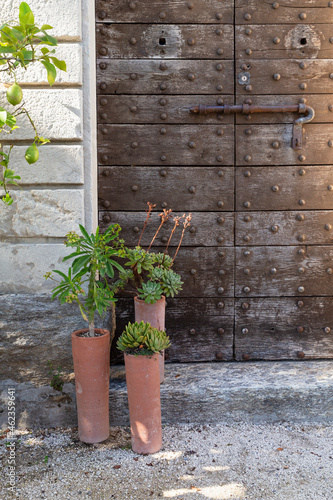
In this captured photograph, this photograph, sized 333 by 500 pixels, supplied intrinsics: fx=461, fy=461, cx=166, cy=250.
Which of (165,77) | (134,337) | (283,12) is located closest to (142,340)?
(134,337)

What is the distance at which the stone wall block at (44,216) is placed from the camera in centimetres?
234

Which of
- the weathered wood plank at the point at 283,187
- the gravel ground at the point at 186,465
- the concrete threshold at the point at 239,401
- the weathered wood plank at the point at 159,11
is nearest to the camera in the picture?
the gravel ground at the point at 186,465

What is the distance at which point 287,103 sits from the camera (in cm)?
263

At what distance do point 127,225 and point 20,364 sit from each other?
94cm

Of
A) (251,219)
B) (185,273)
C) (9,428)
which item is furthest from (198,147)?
(9,428)

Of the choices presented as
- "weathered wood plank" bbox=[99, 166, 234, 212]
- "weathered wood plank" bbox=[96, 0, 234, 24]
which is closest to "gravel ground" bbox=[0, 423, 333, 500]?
"weathered wood plank" bbox=[99, 166, 234, 212]

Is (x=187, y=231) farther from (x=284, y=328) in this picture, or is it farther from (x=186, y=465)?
(x=186, y=465)

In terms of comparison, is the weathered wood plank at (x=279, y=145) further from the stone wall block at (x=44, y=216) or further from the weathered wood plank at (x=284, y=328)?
the stone wall block at (x=44, y=216)

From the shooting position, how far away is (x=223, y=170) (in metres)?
2.66

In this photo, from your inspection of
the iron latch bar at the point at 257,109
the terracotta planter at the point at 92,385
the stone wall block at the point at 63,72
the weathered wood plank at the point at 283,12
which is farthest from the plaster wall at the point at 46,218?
the weathered wood plank at the point at 283,12

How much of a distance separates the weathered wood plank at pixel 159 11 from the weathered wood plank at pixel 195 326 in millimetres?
1582

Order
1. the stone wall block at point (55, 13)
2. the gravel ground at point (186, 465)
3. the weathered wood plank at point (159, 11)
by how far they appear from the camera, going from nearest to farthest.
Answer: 1. the gravel ground at point (186, 465)
2. the stone wall block at point (55, 13)
3. the weathered wood plank at point (159, 11)

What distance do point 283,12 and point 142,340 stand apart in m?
1.97

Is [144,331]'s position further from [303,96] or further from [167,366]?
[303,96]
